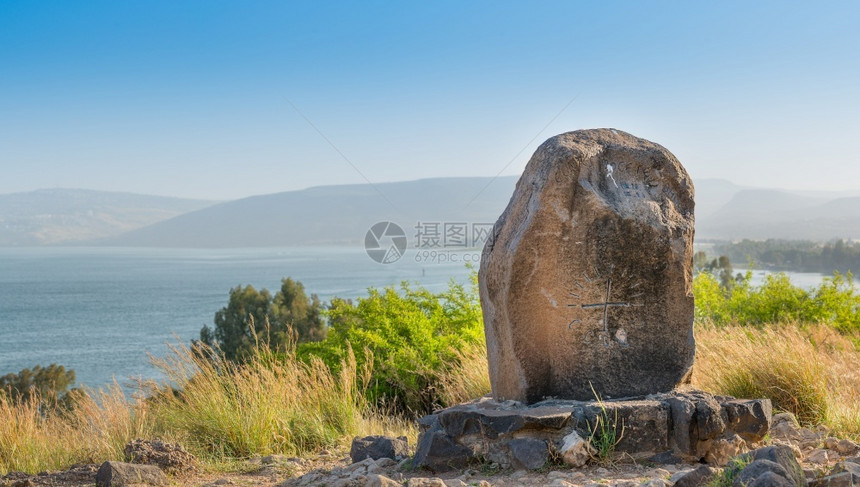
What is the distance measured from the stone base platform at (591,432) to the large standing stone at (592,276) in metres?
0.39

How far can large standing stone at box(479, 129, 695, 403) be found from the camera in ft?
18.6

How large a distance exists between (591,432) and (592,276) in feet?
3.88

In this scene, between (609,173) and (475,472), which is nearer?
(475,472)

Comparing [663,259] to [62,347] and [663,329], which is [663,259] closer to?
[663,329]

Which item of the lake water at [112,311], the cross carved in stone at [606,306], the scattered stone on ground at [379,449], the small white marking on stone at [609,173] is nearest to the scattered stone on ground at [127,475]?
the scattered stone on ground at [379,449]

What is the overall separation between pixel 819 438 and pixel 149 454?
17.7ft

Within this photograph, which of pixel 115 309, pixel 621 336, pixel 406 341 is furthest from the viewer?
pixel 115 309

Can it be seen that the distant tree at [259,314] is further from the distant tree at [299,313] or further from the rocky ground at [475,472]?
the rocky ground at [475,472]

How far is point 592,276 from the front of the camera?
573 cm

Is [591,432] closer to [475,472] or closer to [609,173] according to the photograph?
[475,472]

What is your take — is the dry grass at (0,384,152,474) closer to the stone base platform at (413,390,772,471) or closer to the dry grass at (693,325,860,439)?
the stone base platform at (413,390,772,471)

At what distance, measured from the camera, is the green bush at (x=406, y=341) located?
1061 centimetres

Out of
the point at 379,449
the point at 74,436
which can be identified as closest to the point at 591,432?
the point at 379,449

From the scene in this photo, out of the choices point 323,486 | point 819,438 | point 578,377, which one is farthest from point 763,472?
point 323,486
